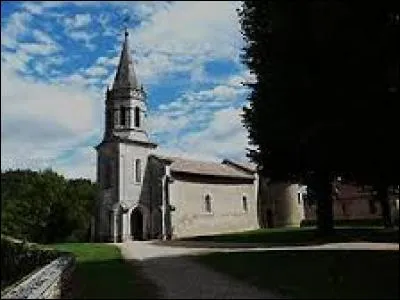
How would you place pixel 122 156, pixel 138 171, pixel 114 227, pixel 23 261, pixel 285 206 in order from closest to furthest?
pixel 23 261, pixel 114 227, pixel 122 156, pixel 138 171, pixel 285 206

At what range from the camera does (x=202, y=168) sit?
59.1m

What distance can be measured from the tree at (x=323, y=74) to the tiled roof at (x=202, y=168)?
118 ft

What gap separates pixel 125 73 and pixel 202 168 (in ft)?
38.1

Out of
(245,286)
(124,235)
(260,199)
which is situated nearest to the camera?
(245,286)

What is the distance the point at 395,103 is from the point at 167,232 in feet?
127

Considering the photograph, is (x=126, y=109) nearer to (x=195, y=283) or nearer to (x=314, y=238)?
(x=314, y=238)

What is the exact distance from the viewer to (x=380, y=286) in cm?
1486

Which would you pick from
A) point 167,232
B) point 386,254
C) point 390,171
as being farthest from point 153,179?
point 390,171

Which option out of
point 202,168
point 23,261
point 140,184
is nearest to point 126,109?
point 140,184

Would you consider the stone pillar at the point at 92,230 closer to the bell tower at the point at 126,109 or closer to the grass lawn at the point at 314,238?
the bell tower at the point at 126,109

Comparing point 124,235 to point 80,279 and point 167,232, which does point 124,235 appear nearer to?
point 167,232

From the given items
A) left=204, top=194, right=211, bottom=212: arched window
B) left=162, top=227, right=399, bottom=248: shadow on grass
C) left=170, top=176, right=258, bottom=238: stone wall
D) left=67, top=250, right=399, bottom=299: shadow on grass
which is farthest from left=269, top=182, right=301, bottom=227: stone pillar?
left=67, top=250, right=399, bottom=299: shadow on grass

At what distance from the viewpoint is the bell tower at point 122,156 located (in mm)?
52750

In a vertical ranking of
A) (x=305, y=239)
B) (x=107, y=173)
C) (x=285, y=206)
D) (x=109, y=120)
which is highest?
(x=109, y=120)
